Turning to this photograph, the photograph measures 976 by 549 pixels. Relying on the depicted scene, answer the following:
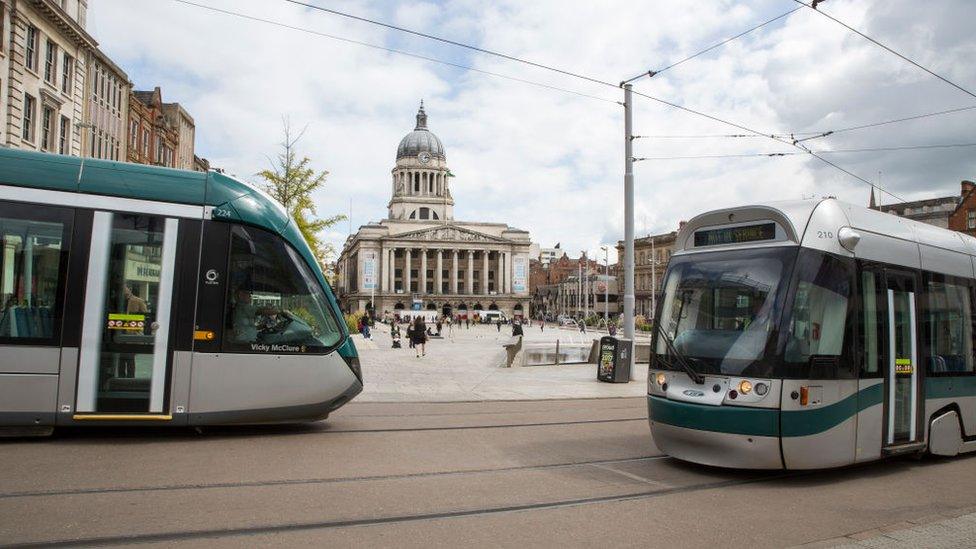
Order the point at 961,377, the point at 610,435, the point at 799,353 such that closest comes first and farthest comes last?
the point at 799,353
the point at 961,377
the point at 610,435

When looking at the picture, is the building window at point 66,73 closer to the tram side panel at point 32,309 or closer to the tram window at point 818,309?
the tram side panel at point 32,309

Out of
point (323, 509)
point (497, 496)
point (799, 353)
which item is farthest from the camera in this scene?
point (799, 353)

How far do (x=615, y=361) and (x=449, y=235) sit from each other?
129 meters

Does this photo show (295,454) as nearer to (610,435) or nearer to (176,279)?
(176,279)

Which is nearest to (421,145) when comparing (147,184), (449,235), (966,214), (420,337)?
(449,235)

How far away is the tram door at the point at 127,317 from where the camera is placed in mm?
8664

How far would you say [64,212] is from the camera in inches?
344

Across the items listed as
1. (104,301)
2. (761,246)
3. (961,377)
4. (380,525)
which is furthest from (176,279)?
(961,377)

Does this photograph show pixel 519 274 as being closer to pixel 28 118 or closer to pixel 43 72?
pixel 43 72

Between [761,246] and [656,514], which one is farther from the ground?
[761,246]

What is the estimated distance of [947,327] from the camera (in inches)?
368

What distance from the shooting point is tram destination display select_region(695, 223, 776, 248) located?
25.8ft

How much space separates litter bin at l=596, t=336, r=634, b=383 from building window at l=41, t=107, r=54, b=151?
24.9 metres

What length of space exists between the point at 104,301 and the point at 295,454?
2926 millimetres
